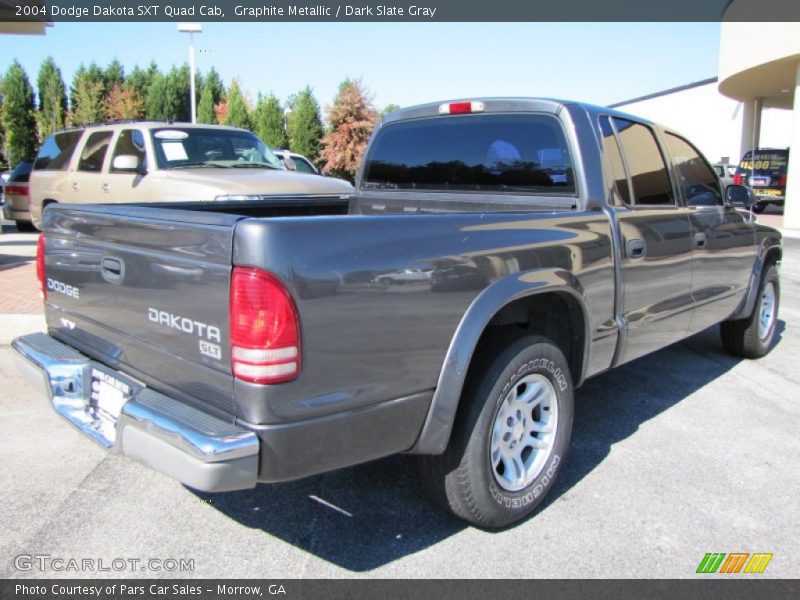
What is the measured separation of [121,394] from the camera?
263cm

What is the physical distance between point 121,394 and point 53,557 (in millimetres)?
719

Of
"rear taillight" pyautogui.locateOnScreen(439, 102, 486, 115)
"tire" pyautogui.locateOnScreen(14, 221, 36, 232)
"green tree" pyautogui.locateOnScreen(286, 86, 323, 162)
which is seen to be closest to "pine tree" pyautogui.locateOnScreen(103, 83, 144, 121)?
"green tree" pyautogui.locateOnScreen(286, 86, 323, 162)

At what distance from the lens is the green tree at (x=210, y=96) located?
3606 centimetres

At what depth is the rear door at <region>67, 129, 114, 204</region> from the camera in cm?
888

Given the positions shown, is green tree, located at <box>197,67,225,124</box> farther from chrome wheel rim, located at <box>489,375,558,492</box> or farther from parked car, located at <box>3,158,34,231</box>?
chrome wheel rim, located at <box>489,375,558,492</box>

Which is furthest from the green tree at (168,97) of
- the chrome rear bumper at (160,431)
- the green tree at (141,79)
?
the chrome rear bumper at (160,431)

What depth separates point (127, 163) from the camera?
8.13 metres

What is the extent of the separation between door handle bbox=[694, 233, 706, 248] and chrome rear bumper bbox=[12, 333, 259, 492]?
3253mm

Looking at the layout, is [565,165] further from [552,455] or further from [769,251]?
[769,251]

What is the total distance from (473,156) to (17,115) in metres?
39.8

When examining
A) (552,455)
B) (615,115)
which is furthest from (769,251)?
(552,455)

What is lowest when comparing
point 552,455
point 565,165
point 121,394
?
point 552,455

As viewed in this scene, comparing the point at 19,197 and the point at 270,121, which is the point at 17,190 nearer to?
the point at 19,197

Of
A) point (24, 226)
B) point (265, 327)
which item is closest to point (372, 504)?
point (265, 327)
